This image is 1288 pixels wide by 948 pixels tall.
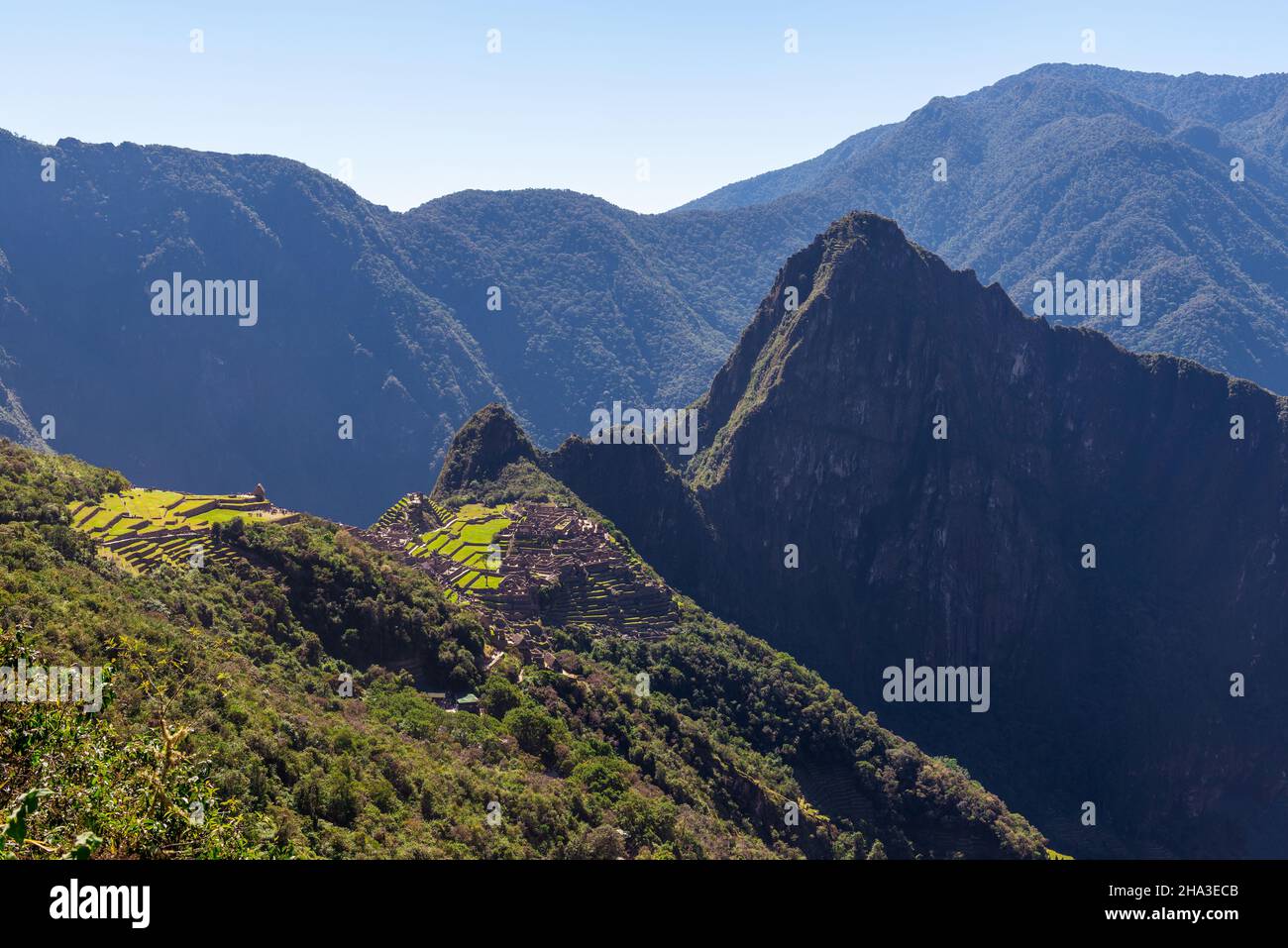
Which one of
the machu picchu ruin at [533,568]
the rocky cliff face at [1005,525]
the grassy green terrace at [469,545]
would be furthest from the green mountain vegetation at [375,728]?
the rocky cliff face at [1005,525]

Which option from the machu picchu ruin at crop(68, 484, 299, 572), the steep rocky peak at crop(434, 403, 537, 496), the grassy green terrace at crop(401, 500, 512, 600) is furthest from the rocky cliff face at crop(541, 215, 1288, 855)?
the machu picchu ruin at crop(68, 484, 299, 572)

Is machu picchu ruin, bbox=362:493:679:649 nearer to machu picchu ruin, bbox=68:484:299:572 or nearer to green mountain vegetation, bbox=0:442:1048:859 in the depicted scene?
green mountain vegetation, bbox=0:442:1048:859

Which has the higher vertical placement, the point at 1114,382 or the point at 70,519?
the point at 1114,382

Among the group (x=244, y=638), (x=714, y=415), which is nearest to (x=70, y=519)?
(x=244, y=638)

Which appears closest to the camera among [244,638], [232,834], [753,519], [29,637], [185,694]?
[232,834]

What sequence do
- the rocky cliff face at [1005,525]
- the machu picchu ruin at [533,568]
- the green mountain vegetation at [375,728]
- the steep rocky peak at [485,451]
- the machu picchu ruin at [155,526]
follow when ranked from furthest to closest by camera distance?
the rocky cliff face at [1005,525], the steep rocky peak at [485,451], the machu picchu ruin at [533,568], the machu picchu ruin at [155,526], the green mountain vegetation at [375,728]

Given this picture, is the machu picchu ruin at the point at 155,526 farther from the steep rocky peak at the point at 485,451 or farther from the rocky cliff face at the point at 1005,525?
the rocky cliff face at the point at 1005,525
